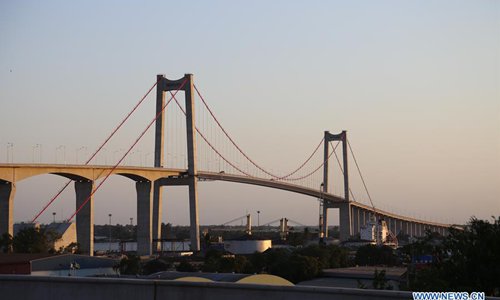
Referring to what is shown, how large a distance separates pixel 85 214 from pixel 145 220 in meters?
8.21

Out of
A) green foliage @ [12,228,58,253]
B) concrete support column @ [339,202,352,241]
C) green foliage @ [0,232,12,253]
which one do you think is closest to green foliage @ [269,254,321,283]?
green foliage @ [0,232,12,253]

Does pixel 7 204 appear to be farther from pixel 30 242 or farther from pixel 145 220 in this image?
pixel 145 220

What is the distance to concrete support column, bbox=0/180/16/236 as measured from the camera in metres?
80.9

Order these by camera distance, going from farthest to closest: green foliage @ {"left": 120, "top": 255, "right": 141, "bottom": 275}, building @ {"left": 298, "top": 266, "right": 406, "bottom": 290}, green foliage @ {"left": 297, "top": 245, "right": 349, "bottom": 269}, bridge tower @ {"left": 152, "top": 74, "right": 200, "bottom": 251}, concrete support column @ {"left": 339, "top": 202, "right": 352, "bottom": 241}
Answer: concrete support column @ {"left": 339, "top": 202, "right": 352, "bottom": 241} → bridge tower @ {"left": 152, "top": 74, "right": 200, "bottom": 251} → green foliage @ {"left": 297, "top": 245, "right": 349, "bottom": 269} → green foliage @ {"left": 120, "top": 255, "right": 141, "bottom": 275} → building @ {"left": 298, "top": 266, "right": 406, "bottom": 290}

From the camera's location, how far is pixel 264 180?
117938mm

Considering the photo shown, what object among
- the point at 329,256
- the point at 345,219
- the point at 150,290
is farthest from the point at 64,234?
the point at 150,290

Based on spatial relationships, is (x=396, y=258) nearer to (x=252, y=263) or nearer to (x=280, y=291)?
(x=252, y=263)

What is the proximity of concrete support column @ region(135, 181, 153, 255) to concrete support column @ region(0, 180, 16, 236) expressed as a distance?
1824cm

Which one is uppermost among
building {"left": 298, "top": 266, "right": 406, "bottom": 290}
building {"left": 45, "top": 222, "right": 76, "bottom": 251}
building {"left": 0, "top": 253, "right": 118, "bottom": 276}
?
building {"left": 45, "top": 222, "right": 76, "bottom": 251}

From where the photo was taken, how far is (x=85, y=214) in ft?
299

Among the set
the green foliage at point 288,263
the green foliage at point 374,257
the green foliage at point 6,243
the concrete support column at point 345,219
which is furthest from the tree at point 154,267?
the concrete support column at point 345,219

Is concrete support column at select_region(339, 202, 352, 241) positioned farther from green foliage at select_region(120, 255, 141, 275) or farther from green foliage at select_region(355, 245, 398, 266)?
green foliage at select_region(120, 255, 141, 275)

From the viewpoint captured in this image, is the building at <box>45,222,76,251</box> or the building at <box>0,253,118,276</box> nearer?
the building at <box>0,253,118,276</box>

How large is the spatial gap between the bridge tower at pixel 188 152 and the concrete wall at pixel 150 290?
7838cm
